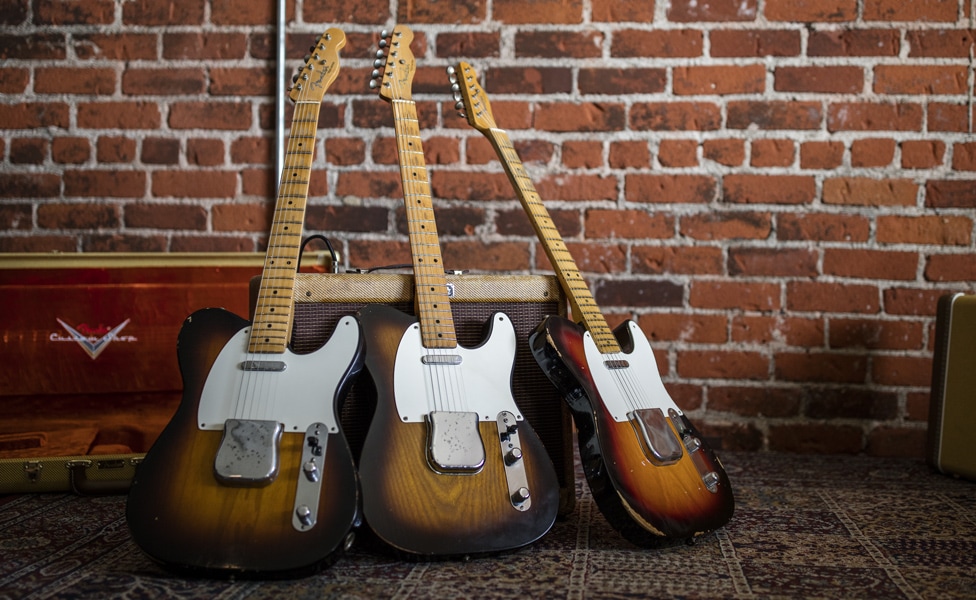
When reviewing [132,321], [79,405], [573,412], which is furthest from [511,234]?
[79,405]

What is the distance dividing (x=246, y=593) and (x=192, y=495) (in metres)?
0.17

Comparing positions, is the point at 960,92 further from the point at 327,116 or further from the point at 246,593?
the point at 246,593

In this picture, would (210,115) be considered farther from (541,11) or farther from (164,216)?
(541,11)

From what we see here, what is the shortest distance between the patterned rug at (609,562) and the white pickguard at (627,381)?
0.73 feet

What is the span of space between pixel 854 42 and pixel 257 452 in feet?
5.57

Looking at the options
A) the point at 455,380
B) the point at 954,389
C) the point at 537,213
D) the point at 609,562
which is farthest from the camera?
the point at 954,389

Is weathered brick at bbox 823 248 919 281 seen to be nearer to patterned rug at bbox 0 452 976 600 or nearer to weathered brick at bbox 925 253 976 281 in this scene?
→ weathered brick at bbox 925 253 976 281

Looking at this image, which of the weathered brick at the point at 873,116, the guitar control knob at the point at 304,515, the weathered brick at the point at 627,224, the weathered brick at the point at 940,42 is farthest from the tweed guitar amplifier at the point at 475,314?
the weathered brick at the point at 940,42

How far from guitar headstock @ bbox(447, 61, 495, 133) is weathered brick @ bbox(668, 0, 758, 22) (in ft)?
2.20

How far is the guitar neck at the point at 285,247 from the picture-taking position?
127cm

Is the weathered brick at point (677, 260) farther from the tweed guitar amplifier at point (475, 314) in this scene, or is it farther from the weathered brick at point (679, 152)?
the tweed guitar amplifier at point (475, 314)

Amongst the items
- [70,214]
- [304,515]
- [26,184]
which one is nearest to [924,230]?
[304,515]

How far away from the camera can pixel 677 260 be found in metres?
1.98

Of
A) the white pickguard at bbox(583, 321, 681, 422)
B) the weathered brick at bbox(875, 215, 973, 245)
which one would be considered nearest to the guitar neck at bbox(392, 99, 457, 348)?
the white pickguard at bbox(583, 321, 681, 422)
